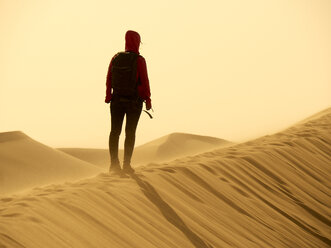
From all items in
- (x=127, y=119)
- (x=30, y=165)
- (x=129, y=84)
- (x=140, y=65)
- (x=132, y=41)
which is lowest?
(x=30, y=165)

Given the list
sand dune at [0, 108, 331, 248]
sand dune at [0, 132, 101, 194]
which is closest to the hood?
sand dune at [0, 108, 331, 248]

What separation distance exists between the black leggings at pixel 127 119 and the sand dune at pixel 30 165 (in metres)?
0.75

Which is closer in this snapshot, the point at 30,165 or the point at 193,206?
the point at 193,206

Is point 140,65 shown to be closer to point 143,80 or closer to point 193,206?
point 143,80

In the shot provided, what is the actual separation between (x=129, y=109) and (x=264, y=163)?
2.29m

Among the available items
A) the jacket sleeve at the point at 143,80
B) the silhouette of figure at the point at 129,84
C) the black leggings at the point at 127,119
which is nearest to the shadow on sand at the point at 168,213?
the black leggings at the point at 127,119

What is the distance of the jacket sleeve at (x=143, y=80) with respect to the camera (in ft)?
15.2

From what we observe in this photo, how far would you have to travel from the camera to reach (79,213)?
11.6 ft

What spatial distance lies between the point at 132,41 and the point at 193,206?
159 centimetres

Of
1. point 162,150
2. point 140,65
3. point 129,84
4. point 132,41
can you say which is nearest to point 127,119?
point 129,84

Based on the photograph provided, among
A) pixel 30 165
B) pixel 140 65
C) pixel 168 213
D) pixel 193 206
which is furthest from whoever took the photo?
pixel 30 165

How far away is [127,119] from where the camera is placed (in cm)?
479

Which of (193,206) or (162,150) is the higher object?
(193,206)

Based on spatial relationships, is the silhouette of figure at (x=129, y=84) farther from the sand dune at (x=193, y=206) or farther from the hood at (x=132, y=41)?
the sand dune at (x=193, y=206)
